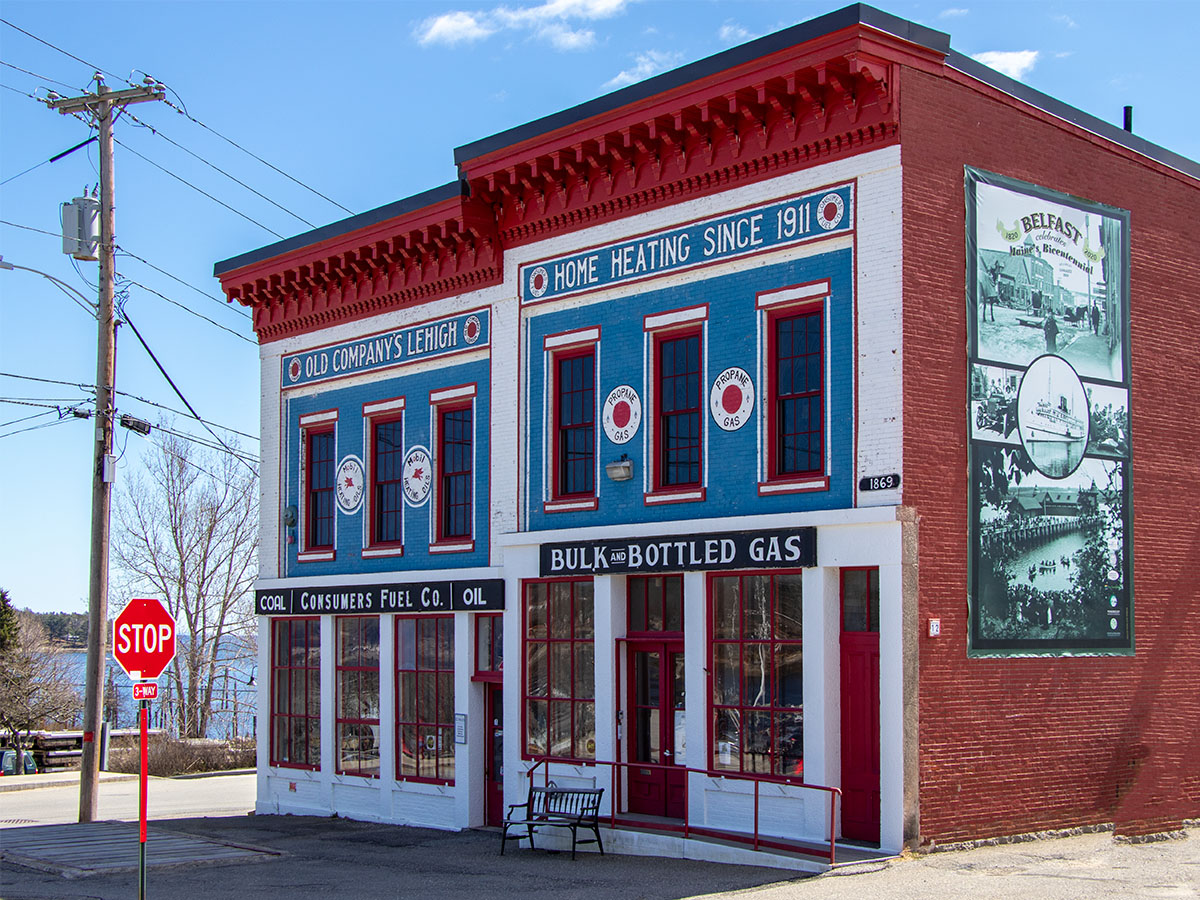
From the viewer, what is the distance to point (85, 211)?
79.8 feet

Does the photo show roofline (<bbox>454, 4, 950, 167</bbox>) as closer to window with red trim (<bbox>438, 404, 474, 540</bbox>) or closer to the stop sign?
window with red trim (<bbox>438, 404, 474, 540</bbox>)

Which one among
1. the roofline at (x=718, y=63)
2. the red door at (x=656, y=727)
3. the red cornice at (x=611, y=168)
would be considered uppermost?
the roofline at (x=718, y=63)

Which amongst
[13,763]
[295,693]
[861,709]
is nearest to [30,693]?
[13,763]

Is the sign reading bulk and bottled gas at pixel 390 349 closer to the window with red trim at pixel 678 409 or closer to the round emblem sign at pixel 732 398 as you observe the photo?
the window with red trim at pixel 678 409

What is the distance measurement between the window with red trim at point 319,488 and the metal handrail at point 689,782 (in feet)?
24.3

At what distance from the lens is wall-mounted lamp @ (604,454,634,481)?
1912 cm

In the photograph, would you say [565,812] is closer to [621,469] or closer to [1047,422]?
[621,469]

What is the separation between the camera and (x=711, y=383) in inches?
720

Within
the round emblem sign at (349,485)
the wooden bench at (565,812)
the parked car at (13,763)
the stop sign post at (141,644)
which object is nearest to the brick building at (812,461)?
the wooden bench at (565,812)

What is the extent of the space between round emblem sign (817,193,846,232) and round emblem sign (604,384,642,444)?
374 centimetres

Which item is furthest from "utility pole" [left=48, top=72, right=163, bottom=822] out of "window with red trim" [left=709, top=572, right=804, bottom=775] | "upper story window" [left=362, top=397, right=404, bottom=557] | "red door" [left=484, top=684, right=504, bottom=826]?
"window with red trim" [left=709, top=572, right=804, bottom=775]

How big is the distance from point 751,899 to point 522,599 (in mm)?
8026

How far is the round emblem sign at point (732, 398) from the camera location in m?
17.8

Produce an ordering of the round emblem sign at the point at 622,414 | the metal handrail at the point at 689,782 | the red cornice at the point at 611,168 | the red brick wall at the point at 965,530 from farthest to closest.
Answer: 1. the round emblem sign at the point at 622,414
2. the red cornice at the point at 611,168
3. the red brick wall at the point at 965,530
4. the metal handrail at the point at 689,782
